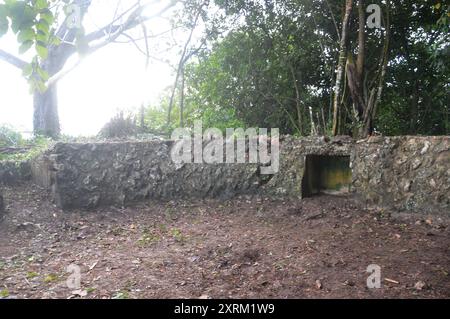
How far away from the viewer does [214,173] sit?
4613 millimetres

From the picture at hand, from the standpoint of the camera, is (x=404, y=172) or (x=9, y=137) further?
(x=9, y=137)

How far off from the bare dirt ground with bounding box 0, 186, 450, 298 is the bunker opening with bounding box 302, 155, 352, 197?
8.3 inches

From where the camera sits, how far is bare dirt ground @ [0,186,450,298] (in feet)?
7.98

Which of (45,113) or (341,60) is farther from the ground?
(341,60)

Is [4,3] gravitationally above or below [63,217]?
above

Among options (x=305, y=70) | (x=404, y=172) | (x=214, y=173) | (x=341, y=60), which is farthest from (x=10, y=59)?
(x=404, y=172)

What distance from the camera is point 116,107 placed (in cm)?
598

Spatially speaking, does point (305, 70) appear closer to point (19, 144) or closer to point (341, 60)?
point (341, 60)

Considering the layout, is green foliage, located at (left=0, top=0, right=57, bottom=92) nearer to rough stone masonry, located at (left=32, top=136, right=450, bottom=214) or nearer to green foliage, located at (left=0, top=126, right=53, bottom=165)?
rough stone masonry, located at (left=32, top=136, right=450, bottom=214)

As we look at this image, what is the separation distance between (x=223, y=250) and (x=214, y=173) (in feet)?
5.20

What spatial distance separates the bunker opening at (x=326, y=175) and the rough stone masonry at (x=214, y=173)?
0.36ft

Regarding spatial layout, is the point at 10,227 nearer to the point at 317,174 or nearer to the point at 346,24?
the point at 317,174
